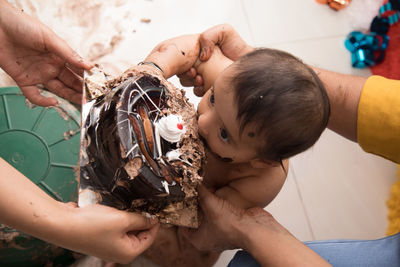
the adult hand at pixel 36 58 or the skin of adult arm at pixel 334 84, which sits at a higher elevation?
the adult hand at pixel 36 58

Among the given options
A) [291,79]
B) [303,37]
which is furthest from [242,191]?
[303,37]

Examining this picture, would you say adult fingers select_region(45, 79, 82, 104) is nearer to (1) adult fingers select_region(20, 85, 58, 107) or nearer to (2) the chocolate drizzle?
(1) adult fingers select_region(20, 85, 58, 107)

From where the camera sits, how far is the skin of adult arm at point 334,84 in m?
0.84

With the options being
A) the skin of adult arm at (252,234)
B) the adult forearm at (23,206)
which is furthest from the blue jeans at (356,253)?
the adult forearm at (23,206)

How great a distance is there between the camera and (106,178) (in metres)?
0.65

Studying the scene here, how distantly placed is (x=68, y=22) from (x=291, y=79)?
3.36 ft

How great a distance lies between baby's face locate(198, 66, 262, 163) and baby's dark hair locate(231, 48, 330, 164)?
0.05ft

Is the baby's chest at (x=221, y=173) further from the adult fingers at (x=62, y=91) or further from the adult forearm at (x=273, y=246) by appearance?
the adult fingers at (x=62, y=91)

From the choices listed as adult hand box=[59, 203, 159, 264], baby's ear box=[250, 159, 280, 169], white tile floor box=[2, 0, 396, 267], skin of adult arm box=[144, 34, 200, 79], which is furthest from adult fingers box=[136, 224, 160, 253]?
white tile floor box=[2, 0, 396, 267]

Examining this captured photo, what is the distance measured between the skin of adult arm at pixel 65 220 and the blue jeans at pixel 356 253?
29 cm

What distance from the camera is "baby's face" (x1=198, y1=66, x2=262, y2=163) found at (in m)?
0.64

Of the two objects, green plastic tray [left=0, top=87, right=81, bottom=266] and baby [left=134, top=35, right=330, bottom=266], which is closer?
baby [left=134, top=35, right=330, bottom=266]

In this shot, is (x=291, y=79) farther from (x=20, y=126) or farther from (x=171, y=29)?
(x=171, y=29)

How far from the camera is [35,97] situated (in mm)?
885
